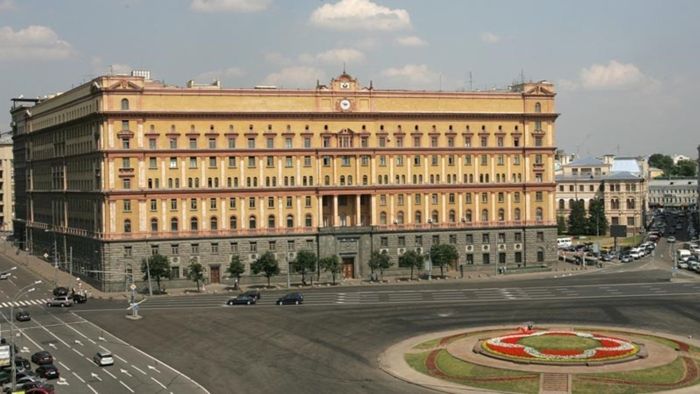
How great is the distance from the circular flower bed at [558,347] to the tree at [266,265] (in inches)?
2225

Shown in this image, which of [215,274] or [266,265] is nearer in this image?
[266,265]

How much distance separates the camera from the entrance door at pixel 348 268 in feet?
511

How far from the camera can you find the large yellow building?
475ft

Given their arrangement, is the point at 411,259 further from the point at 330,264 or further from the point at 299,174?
the point at 299,174

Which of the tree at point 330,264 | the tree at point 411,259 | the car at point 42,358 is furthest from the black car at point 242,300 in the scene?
the car at point 42,358

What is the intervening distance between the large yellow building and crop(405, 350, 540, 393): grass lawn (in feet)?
219

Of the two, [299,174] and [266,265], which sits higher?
[299,174]

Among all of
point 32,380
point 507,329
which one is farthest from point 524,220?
point 32,380

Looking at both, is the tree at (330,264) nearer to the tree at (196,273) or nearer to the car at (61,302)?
the tree at (196,273)

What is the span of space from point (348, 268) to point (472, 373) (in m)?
76.6

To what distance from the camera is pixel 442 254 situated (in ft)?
504

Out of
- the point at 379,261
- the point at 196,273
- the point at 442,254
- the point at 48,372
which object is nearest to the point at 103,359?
the point at 48,372

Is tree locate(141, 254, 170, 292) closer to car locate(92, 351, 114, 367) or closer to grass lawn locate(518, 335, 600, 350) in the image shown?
car locate(92, 351, 114, 367)

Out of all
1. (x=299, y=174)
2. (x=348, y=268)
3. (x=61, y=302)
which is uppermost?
(x=299, y=174)
